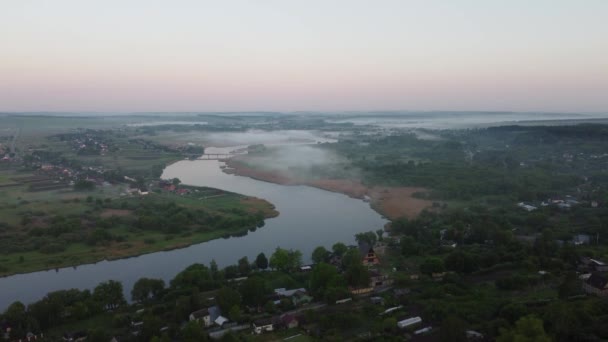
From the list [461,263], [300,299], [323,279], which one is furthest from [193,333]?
[461,263]

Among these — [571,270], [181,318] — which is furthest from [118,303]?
[571,270]

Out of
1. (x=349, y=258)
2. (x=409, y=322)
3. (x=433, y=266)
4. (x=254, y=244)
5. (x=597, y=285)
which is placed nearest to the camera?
(x=409, y=322)

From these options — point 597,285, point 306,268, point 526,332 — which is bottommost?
point 306,268

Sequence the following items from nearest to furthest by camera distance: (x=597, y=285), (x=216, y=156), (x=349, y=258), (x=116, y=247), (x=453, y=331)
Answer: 1. (x=453, y=331)
2. (x=597, y=285)
3. (x=349, y=258)
4. (x=116, y=247)
5. (x=216, y=156)

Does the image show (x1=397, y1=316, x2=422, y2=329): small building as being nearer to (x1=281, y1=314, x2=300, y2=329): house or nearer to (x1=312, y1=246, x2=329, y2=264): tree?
(x1=281, y1=314, x2=300, y2=329): house

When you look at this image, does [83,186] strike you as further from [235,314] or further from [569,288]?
[569,288]

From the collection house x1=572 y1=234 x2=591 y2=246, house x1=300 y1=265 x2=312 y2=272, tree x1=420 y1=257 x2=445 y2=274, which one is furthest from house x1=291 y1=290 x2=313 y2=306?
house x1=572 y1=234 x2=591 y2=246

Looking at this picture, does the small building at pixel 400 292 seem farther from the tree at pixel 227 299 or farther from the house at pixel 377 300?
the tree at pixel 227 299
